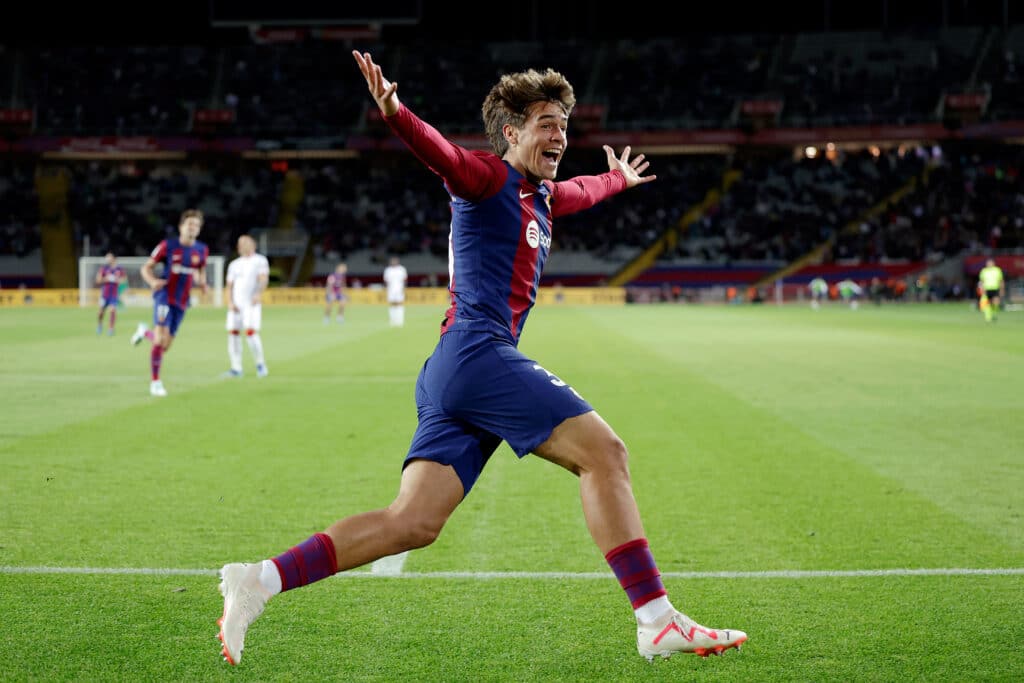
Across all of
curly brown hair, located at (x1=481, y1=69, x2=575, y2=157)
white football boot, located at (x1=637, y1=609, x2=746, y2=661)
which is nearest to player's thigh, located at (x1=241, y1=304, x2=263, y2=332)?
curly brown hair, located at (x1=481, y1=69, x2=575, y2=157)

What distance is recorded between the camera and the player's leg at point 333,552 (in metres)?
3.89

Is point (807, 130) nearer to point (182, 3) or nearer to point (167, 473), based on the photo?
point (182, 3)

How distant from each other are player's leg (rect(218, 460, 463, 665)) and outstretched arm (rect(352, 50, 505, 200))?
1.10 m

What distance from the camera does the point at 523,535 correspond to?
21.4 ft

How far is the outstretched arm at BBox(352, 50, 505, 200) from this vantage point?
3701 mm

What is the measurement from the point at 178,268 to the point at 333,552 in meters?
11.4

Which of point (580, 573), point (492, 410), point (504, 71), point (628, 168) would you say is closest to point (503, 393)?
point (492, 410)

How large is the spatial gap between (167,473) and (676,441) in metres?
4.76

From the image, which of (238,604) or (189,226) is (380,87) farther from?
(189,226)

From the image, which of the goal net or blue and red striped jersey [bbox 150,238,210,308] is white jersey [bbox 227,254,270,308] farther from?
the goal net

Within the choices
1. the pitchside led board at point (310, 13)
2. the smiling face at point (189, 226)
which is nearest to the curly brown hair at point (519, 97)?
the smiling face at point (189, 226)

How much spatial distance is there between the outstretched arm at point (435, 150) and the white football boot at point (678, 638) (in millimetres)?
1695

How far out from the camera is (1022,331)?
29.5 metres

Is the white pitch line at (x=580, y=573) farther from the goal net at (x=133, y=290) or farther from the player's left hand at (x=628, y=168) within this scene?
the goal net at (x=133, y=290)
